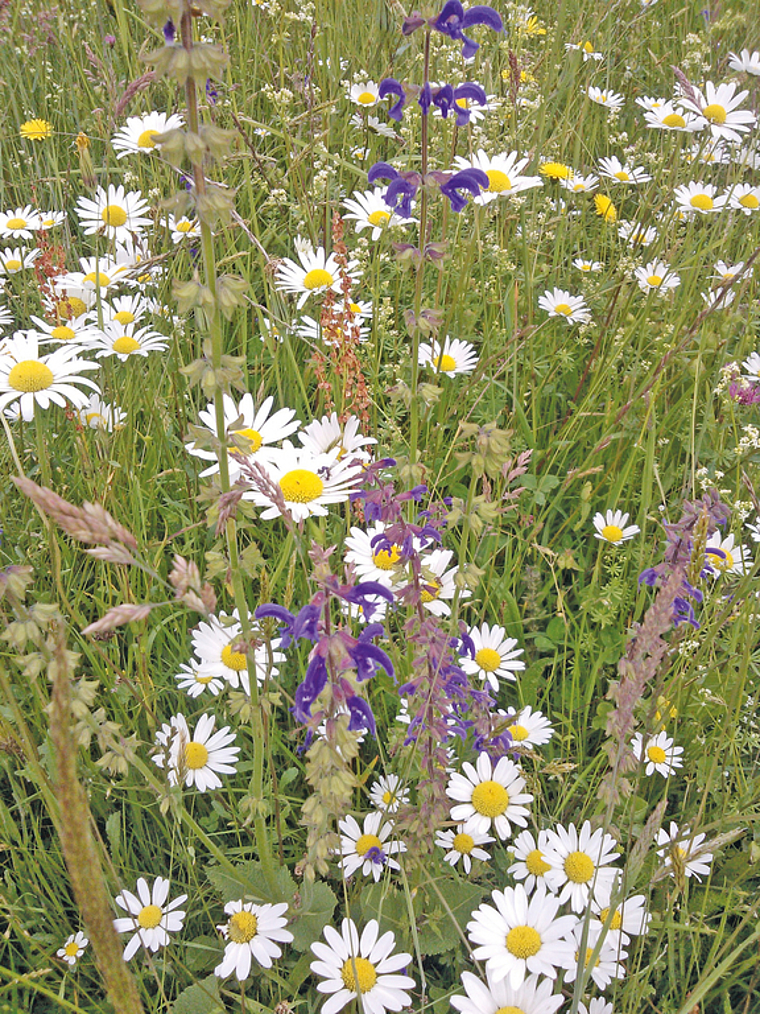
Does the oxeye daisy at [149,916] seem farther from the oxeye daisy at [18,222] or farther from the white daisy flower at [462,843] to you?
the oxeye daisy at [18,222]

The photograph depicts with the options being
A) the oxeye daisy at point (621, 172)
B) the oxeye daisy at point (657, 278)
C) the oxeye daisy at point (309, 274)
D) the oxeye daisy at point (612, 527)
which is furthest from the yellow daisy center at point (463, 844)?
the oxeye daisy at point (621, 172)

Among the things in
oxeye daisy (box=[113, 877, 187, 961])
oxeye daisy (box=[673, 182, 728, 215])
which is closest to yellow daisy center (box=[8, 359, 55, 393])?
oxeye daisy (box=[113, 877, 187, 961])

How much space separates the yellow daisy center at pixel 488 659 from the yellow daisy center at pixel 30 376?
55.0 inches

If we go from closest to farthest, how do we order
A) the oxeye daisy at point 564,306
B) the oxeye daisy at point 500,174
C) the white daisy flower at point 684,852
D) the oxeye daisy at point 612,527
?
the white daisy flower at point 684,852
the oxeye daisy at point 612,527
the oxeye daisy at point 500,174
the oxeye daisy at point 564,306

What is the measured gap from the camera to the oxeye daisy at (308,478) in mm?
1844

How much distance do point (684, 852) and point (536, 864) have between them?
35 centimetres

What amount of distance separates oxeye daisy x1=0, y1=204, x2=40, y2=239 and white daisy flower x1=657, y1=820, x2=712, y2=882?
9.82 ft

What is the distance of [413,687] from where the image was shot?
60.1 inches

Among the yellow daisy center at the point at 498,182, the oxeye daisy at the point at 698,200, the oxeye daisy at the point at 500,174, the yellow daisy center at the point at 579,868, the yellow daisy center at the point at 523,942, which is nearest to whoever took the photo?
the yellow daisy center at the point at 523,942

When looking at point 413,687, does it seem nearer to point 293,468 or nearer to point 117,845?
point 293,468

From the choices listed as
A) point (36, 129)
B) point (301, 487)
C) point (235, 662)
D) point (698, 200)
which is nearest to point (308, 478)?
point (301, 487)

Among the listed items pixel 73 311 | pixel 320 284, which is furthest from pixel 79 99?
pixel 320 284

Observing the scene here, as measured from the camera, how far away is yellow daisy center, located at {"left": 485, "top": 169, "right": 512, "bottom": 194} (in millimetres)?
2964

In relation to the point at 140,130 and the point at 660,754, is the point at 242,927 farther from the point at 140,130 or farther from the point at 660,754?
the point at 140,130
